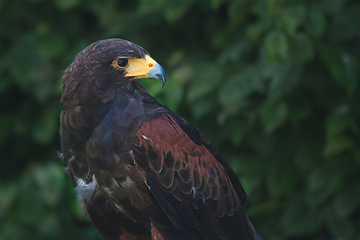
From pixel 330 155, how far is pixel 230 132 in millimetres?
990

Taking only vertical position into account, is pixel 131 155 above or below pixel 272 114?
above

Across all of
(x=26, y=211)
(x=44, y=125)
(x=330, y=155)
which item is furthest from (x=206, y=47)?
(x=26, y=211)

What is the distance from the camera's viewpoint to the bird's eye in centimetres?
259

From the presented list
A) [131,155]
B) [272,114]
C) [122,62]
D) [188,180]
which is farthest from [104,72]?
[272,114]

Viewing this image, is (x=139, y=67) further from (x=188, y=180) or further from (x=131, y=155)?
(x=188, y=180)

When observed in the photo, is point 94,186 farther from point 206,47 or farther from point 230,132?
point 206,47

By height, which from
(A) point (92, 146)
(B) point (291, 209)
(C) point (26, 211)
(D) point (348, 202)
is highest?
(A) point (92, 146)

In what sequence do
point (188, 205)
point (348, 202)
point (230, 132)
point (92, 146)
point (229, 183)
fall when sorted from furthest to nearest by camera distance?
point (230, 132)
point (348, 202)
point (229, 183)
point (188, 205)
point (92, 146)

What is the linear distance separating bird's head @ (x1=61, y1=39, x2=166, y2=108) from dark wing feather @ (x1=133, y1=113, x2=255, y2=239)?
316 mm

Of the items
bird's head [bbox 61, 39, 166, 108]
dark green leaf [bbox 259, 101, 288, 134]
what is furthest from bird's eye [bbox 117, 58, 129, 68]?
dark green leaf [bbox 259, 101, 288, 134]

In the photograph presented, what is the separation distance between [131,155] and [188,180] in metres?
0.47

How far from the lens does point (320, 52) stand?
3.51 meters

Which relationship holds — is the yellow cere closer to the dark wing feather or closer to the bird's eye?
the bird's eye

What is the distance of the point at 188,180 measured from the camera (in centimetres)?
273
